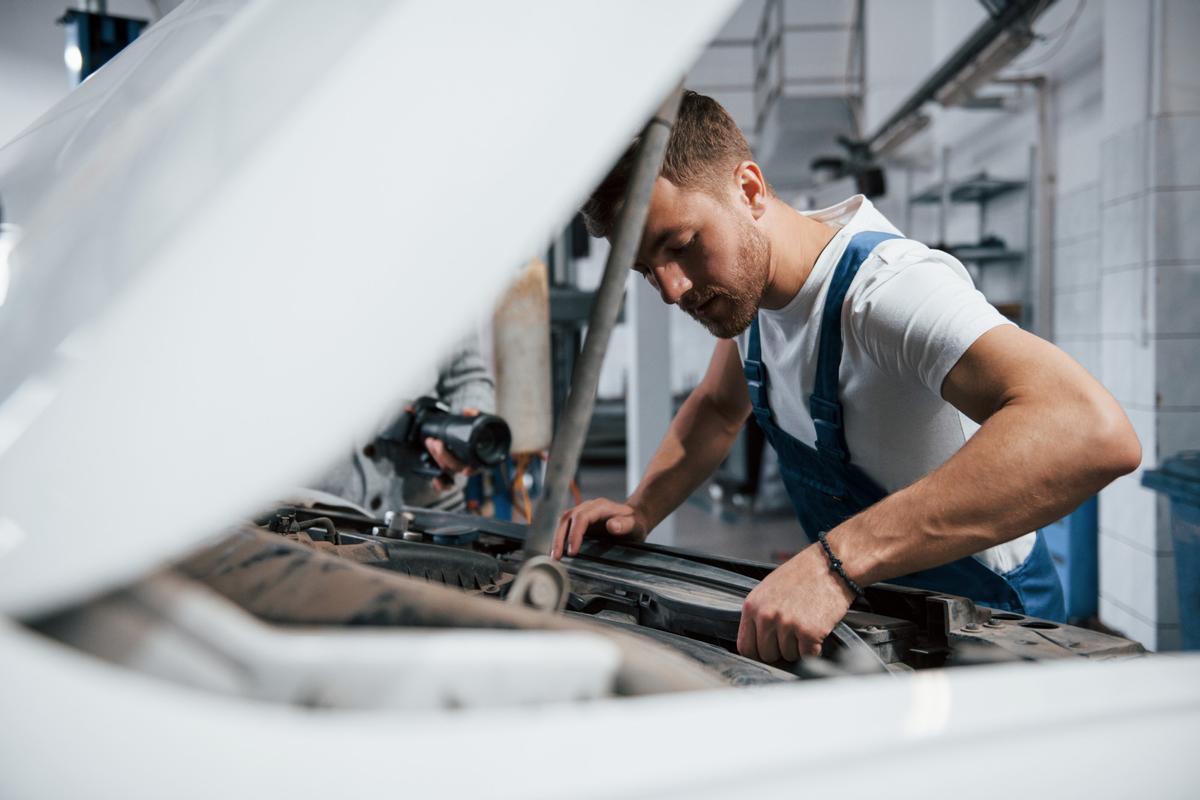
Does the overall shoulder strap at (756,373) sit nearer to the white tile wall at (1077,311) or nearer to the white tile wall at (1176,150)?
the white tile wall at (1176,150)

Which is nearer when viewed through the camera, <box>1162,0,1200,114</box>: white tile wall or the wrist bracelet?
the wrist bracelet

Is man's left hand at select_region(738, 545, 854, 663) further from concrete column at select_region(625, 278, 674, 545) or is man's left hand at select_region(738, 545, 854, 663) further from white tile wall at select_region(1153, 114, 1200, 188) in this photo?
white tile wall at select_region(1153, 114, 1200, 188)

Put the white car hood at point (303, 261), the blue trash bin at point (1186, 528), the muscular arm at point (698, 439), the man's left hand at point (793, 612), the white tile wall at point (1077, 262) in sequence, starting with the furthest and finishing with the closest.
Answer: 1. the white tile wall at point (1077, 262)
2. the blue trash bin at point (1186, 528)
3. the muscular arm at point (698, 439)
4. the man's left hand at point (793, 612)
5. the white car hood at point (303, 261)

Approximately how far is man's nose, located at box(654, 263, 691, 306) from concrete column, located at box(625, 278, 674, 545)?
2.50 m

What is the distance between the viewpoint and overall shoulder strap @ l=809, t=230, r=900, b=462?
52.8 inches

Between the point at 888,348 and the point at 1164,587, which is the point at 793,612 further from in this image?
the point at 1164,587

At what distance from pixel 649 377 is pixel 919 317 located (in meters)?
2.71

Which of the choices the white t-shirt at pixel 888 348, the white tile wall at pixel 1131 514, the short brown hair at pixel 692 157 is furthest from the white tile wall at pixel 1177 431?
the short brown hair at pixel 692 157

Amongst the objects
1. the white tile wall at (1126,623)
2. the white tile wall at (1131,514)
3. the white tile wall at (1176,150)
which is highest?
the white tile wall at (1176,150)

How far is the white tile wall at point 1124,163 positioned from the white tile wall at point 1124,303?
34 cm

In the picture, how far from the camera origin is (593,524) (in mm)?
1551

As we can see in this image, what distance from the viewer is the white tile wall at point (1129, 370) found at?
11.0 feet

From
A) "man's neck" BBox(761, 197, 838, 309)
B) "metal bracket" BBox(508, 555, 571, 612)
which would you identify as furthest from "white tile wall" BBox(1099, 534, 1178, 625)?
"metal bracket" BBox(508, 555, 571, 612)

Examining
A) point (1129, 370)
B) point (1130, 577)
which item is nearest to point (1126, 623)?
point (1130, 577)
